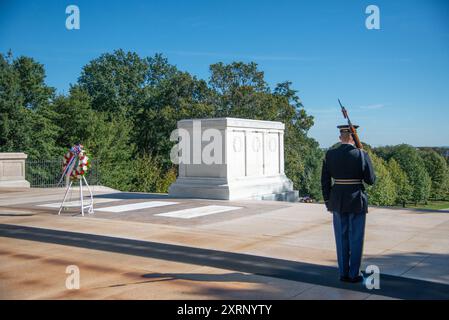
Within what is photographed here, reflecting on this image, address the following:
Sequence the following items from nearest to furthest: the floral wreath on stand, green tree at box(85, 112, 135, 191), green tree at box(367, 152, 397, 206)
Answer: the floral wreath on stand < green tree at box(85, 112, 135, 191) < green tree at box(367, 152, 397, 206)

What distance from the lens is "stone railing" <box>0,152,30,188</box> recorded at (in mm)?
20391

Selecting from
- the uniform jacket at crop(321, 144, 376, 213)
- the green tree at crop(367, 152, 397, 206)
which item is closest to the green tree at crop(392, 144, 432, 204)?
the green tree at crop(367, 152, 397, 206)

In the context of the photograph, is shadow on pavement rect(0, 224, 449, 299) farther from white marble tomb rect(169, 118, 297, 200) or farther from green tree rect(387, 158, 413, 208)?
green tree rect(387, 158, 413, 208)

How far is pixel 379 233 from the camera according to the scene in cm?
832

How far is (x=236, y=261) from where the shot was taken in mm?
6293

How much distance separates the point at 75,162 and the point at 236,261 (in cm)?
614

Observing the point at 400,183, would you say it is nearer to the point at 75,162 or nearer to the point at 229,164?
the point at 229,164

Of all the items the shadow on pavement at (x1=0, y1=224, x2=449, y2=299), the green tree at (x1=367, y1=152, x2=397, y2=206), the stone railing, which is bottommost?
the green tree at (x1=367, y1=152, x2=397, y2=206)

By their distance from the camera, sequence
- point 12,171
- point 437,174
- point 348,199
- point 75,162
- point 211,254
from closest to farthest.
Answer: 1. point 348,199
2. point 211,254
3. point 75,162
4. point 12,171
5. point 437,174

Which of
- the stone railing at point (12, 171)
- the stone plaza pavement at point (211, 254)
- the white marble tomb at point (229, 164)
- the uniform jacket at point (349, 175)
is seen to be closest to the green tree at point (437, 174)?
the white marble tomb at point (229, 164)

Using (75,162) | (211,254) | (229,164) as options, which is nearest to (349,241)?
(211,254)

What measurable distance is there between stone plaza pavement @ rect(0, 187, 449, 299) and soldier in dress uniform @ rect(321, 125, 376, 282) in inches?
12.5

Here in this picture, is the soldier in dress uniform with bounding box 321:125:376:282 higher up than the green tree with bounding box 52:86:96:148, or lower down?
lower down

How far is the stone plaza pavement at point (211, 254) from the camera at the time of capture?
501 cm
